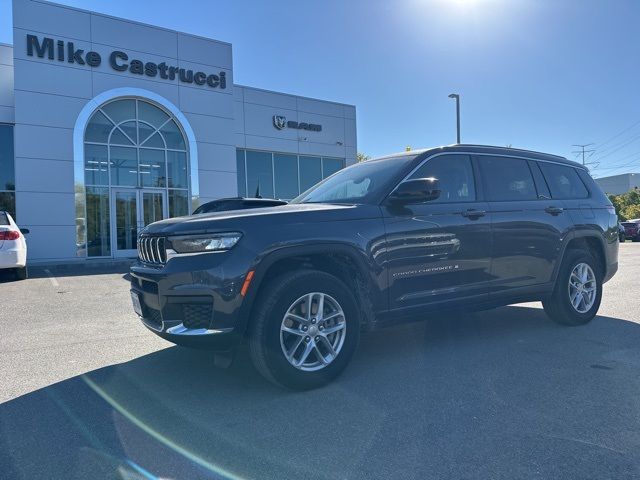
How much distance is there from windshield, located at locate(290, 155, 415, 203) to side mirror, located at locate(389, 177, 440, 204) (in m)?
0.20

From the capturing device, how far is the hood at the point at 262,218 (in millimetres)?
3566

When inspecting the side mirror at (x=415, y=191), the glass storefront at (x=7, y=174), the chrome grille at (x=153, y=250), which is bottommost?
the chrome grille at (x=153, y=250)

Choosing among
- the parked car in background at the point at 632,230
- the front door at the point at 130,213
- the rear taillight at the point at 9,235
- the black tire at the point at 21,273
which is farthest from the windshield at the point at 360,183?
the parked car in background at the point at 632,230

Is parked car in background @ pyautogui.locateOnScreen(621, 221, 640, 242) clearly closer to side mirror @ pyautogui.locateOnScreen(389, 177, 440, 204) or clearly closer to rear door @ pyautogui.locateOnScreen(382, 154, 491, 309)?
rear door @ pyautogui.locateOnScreen(382, 154, 491, 309)

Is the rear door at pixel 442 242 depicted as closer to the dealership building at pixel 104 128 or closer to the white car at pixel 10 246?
the white car at pixel 10 246

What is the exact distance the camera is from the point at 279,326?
11.8 feet

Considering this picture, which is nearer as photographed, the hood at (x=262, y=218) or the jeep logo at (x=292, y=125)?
the hood at (x=262, y=218)

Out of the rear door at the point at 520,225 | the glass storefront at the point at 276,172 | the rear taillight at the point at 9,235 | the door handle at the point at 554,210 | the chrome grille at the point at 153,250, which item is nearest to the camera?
the chrome grille at the point at 153,250

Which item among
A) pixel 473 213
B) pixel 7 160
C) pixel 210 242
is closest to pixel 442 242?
pixel 473 213

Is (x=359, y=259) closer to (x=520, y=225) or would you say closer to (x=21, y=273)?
(x=520, y=225)

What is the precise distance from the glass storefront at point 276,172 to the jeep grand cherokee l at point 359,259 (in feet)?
53.4

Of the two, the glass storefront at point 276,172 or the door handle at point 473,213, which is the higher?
the glass storefront at point 276,172

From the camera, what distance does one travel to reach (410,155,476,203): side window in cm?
469

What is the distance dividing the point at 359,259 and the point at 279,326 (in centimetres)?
84
